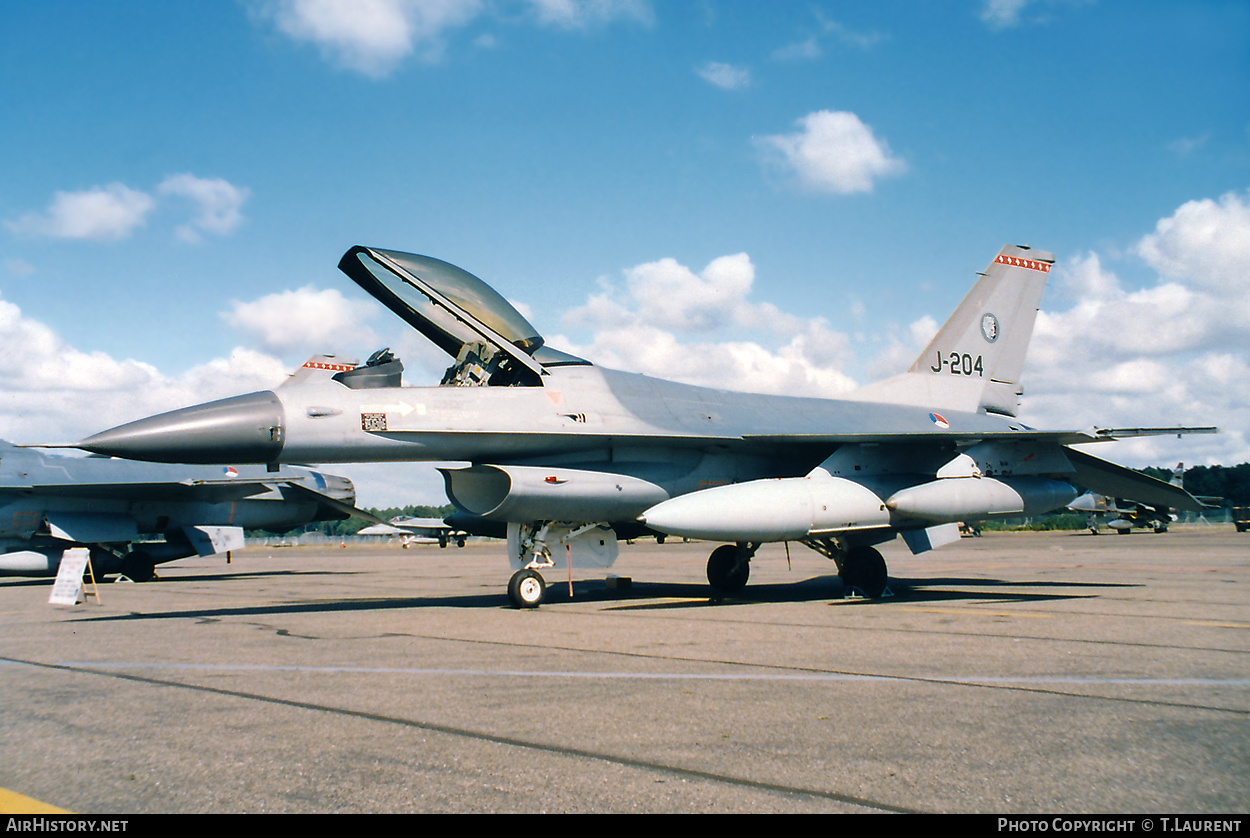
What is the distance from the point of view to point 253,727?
4.56m

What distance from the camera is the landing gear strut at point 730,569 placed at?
42.7 feet

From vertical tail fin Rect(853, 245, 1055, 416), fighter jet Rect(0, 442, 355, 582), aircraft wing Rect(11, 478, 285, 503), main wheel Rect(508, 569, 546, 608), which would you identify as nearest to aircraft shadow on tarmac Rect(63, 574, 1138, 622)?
main wheel Rect(508, 569, 546, 608)

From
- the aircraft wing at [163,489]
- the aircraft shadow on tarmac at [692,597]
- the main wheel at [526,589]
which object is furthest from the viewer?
the aircraft wing at [163,489]

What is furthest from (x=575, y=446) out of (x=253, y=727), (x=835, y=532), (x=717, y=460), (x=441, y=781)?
(x=441, y=781)

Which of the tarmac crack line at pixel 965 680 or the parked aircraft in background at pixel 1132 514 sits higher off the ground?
the parked aircraft in background at pixel 1132 514

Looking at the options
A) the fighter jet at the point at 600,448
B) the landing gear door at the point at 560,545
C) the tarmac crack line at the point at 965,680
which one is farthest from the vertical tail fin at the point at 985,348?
the tarmac crack line at the point at 965,680

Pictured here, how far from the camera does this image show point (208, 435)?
9.07 m

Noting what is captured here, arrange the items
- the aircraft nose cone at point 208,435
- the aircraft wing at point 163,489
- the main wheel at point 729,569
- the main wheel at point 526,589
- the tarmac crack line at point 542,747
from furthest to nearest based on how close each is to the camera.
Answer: the aircraft wing at point 163,489
the main wheel at point 729,569
the main wheel at point 526,589
the aircraft nose cone at point 208,435
the tarmac crack line at point 542,747

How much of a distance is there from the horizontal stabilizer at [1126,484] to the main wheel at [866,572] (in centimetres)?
340

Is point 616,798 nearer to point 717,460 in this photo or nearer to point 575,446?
point 575,446

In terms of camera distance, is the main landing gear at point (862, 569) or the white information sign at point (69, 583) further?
the white information sign at point (69, 583)

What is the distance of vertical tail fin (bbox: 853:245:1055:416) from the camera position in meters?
14.9

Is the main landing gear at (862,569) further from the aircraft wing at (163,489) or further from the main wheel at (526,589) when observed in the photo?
the aircraft wing at (163,489)

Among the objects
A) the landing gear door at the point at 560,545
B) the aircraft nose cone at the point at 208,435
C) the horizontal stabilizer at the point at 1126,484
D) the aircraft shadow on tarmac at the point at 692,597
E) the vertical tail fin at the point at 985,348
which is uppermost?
the vertical tail fin at the point at 985,348
